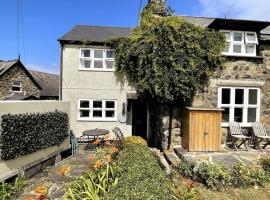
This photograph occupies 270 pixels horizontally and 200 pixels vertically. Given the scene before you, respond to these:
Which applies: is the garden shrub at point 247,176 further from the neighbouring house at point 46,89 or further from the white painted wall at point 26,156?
the neighbouring house at point 46,89

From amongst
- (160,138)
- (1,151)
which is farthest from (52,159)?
(160,138)

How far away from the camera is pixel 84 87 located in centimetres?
1867

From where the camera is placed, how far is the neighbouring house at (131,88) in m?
14.1

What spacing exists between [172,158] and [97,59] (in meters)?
9.21

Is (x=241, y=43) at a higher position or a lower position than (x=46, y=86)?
higher

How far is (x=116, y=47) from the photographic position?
18188mm

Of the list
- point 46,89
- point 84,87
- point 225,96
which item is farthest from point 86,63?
point 46,89

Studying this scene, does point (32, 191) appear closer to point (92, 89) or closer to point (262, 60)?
point (92, 89)

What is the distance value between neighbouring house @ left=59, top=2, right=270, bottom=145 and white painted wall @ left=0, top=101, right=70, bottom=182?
3.80 m

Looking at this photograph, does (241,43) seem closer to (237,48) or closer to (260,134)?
(237,48)

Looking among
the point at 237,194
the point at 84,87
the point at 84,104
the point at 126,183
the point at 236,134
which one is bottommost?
the point at 237,194

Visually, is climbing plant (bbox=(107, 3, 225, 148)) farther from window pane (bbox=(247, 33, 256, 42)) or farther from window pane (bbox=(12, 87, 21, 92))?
window pane (bbox=(12, 87, 21, 92))

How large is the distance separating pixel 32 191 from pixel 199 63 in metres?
8.89

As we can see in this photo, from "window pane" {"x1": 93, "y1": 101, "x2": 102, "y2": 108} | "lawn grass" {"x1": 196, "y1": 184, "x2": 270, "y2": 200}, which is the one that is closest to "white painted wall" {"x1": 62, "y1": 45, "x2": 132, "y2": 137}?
"window pane" {"x1": 93, "y1": 101, "x2": 102, "y2": 108}
